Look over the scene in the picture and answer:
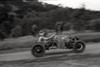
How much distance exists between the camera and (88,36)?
17000 millimetres

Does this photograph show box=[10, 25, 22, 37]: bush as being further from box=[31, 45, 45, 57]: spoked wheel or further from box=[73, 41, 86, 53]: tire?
box=[73, 41, 86, 53]: tire

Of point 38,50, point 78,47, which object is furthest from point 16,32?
point 78,47

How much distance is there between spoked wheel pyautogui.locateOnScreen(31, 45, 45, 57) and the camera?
10.3 metres

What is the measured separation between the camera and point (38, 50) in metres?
10.4

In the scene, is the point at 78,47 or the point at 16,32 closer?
the point at 78,47

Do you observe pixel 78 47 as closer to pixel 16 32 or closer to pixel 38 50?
pixel 38 50

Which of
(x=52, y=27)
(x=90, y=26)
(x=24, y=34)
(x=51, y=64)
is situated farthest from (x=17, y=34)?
(x=51, y=64)

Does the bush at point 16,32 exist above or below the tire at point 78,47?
above

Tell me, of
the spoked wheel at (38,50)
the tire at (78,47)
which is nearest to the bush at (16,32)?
the spoked wheel at (38,50)

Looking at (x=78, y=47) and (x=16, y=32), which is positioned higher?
(x=16, y=32)

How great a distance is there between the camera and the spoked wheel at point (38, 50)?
33.8 ft

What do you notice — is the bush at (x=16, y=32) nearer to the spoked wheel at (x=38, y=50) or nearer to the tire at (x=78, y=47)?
the spoked wheel at (x=38, y=50)

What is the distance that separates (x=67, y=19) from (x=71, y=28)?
3.72 ft

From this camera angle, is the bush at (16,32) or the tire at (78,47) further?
the bush at (16,32)
